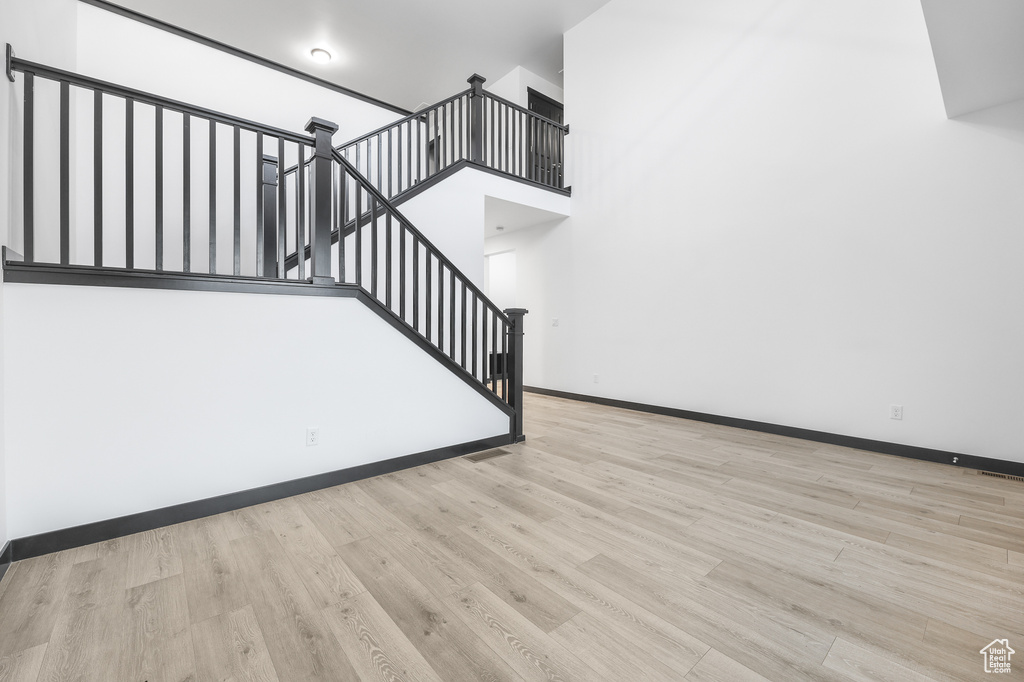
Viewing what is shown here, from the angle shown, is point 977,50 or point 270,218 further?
point 270,218

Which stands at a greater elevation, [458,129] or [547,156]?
[458,129]

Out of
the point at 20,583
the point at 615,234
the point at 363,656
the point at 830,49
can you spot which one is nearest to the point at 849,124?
the point at 830,49

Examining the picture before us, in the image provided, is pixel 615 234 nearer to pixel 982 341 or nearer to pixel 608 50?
→ pixel 608 50

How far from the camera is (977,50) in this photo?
241 centimetres

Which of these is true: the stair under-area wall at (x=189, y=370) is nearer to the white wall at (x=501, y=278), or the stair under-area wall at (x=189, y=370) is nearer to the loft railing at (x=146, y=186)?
the loft railing at (x=146, y=186)

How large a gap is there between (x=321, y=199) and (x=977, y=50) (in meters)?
3.94

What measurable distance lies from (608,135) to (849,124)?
102 inches

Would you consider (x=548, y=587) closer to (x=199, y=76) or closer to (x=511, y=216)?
(x=511, y=216)

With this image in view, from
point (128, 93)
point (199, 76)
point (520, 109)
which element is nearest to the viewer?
point (128, 93)

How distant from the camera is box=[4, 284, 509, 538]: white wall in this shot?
74.4 inches

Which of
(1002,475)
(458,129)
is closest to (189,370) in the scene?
(458,129)

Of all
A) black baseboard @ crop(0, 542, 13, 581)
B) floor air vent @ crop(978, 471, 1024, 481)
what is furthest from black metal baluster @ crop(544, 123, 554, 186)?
black baseboard @ crop(0, 542, 13, 581)

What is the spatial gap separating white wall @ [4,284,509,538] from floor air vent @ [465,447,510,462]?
534 millimetres

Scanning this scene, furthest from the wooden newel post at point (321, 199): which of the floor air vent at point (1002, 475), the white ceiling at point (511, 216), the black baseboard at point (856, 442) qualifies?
the floor air vent at point (1002, 475)
